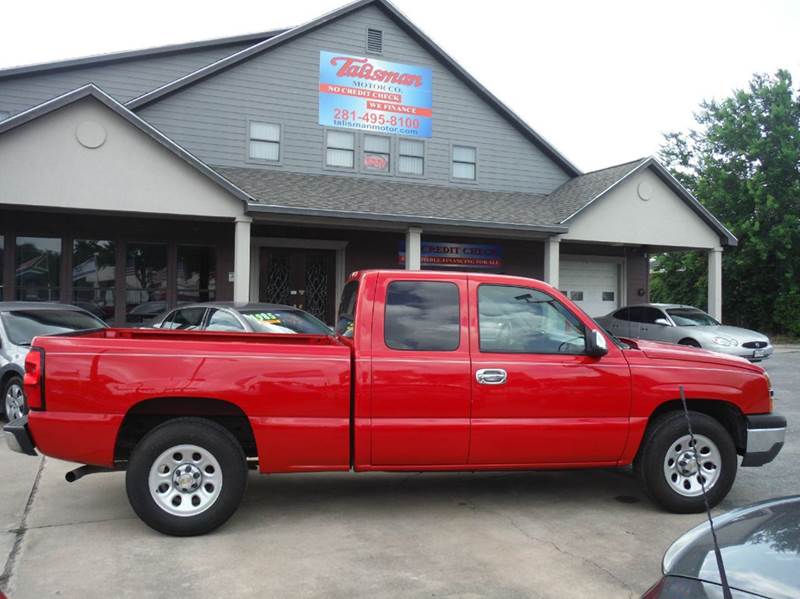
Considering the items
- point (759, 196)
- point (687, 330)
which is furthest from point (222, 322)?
point (759, 196)

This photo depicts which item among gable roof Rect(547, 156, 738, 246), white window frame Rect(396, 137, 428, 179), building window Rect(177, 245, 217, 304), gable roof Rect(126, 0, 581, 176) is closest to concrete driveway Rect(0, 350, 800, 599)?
building window Rect(177, 245, 217, 304)

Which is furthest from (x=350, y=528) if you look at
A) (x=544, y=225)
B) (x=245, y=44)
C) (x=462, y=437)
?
(x=245, y=44)

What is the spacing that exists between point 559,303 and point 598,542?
5.60 feet

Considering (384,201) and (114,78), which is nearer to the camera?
(384,201)

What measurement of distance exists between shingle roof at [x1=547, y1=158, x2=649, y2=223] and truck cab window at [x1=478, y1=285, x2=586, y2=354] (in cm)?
1066

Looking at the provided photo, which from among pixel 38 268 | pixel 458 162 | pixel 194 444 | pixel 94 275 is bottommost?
pixel 194 444

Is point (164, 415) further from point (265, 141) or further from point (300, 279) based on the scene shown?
point (265, 141)

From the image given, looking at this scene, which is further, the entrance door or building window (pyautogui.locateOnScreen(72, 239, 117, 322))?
the entrance door

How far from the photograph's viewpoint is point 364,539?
14.9 ft

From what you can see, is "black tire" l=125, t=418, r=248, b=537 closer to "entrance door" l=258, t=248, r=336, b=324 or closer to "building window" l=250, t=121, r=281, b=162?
"entrance door" l=258, t=248, r=336, b=324

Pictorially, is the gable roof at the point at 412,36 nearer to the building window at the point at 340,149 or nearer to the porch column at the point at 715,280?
the building window at the point at 340,149

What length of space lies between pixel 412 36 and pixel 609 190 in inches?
246

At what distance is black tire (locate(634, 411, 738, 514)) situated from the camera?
5.01 m

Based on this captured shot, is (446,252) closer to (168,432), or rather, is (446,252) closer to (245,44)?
(245,44)
